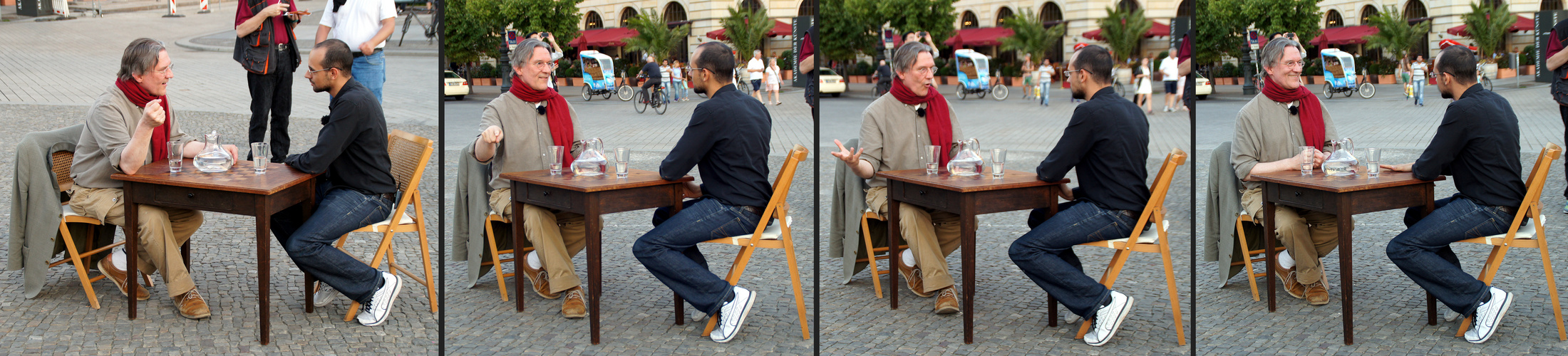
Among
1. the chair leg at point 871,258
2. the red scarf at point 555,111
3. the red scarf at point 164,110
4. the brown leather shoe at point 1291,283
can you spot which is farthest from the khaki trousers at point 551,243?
the brown leather shoe at point 1291,283

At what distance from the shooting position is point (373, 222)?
3703 mm

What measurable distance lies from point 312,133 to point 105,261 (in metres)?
4.92

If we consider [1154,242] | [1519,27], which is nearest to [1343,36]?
[1519,27]

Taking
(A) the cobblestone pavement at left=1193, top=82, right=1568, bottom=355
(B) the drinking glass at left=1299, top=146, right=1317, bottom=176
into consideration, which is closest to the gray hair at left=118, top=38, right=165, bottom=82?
(A) the cobblestone pavement at left=1193, top=82, right=1568, bottom=355

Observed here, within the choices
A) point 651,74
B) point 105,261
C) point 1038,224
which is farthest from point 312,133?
point 1038,224

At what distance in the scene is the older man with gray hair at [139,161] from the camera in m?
3.54

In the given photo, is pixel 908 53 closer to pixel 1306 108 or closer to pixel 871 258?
pixel 871 258

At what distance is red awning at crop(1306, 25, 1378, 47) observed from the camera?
5.54 meters

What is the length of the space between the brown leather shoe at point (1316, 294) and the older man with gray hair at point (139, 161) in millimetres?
3575

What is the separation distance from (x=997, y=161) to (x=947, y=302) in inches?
20.9

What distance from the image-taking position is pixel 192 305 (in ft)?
11.9

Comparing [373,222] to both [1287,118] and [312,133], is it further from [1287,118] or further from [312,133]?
[312,133]

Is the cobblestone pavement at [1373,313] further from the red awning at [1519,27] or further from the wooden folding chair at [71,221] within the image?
the wooden folding chair at [71,221]

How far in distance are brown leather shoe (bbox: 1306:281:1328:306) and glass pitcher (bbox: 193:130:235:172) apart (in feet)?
11.6
